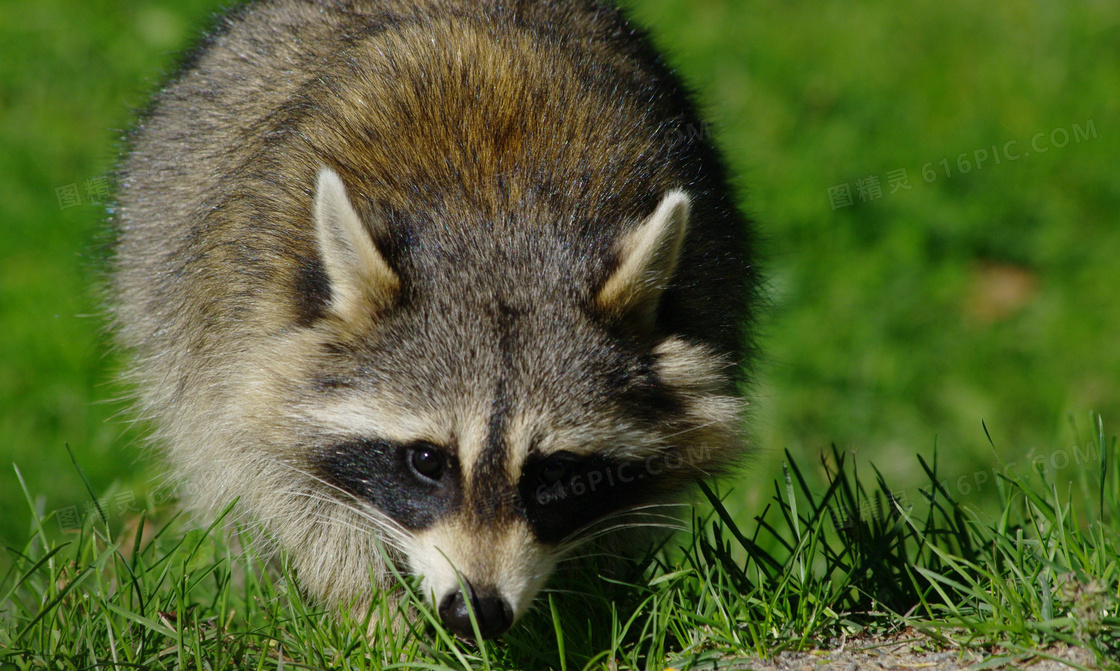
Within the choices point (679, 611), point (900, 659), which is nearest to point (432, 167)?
point (679, 611)

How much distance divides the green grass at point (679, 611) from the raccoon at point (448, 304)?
26cm

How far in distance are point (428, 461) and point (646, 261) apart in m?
0.98

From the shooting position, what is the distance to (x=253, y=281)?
4.19m

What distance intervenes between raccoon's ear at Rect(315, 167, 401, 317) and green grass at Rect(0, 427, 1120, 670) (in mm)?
942

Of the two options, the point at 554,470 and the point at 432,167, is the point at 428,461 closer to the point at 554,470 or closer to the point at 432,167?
the point at 554,470

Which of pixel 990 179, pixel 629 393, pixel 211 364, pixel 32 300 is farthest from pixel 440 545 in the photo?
pixel 990 179

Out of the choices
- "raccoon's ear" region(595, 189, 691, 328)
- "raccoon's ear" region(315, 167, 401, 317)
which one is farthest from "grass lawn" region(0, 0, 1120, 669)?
"raccoon's ear" region(315, 167, 401, 317)

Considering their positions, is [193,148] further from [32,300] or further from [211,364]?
[32,300]

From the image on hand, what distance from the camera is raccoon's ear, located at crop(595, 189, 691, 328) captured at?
12.2 feet

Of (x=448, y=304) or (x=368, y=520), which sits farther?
(x=368, y=520)

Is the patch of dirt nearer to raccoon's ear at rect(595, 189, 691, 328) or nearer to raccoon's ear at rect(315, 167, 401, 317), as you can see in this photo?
raccoon's ear at rect(595, 189, 691, 328)

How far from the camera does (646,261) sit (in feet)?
12.4
